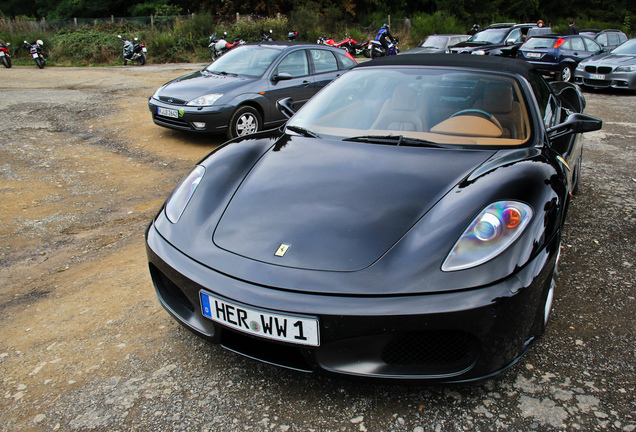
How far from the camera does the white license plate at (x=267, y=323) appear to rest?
5.82ft

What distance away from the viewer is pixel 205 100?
662 centimetres

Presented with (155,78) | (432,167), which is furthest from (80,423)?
(155,78)

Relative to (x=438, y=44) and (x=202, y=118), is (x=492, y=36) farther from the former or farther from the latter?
(x=202, y=118)

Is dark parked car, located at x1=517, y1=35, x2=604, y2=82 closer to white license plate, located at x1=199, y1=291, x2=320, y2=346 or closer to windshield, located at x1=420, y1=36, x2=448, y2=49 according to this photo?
windshield, located at x1=420, y1=36, x2=448, y2=49

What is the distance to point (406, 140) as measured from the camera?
8.88 feet

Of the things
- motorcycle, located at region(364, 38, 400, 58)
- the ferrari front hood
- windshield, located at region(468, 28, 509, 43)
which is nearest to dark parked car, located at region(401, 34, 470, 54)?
windshield, located at region(468, 28, 509, 43)

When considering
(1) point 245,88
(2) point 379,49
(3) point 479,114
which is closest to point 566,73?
(2) point 379,49

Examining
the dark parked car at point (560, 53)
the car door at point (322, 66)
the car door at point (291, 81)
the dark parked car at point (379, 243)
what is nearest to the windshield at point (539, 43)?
the dark parked car at point (560, 53)

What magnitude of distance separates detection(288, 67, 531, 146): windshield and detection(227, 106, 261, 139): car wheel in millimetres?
3624

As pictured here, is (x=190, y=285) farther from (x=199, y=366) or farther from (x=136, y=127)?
(x=136, y=127)

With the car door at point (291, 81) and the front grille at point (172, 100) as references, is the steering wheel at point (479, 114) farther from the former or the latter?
the front grille at point (172, 100)

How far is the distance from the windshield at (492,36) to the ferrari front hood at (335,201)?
17.0 m

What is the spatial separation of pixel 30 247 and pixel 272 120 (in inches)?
163

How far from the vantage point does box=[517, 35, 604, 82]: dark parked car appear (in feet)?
45.6
